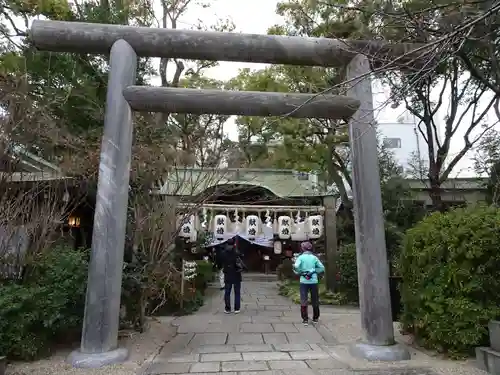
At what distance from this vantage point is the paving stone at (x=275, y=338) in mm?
6184

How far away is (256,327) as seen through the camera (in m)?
7.38

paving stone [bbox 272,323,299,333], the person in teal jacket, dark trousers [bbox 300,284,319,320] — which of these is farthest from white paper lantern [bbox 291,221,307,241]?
paving stone [bbox 272,323,299,333]

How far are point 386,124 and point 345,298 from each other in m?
19.1

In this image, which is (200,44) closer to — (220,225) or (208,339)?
(208,339)

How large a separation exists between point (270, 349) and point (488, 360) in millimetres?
2947

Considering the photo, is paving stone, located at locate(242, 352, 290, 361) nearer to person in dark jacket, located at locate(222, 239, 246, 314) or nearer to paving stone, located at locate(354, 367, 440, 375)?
paving stone, located at locate(354, 367, 440, 375)

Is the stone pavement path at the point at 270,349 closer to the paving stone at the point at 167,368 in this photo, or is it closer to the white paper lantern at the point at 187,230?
the paving stone at the point at 167,368

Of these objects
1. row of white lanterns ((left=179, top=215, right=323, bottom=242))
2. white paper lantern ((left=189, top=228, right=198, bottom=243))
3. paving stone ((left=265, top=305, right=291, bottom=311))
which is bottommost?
paving stone ((left=265, top=305, right=291, bottom=311))

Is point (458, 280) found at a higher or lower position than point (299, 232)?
lower

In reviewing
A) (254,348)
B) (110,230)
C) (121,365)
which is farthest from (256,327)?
(110,230)

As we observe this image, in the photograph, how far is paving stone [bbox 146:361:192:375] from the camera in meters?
4.69

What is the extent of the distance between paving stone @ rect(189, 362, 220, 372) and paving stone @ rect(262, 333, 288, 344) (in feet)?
4.84

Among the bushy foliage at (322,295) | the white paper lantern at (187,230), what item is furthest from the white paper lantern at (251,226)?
the bushy foliage at (322,295)

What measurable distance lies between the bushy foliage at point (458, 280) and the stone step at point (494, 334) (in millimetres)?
137
